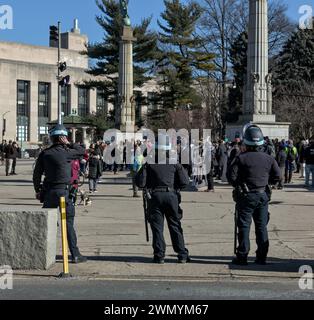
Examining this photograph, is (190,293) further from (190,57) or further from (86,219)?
(190,57)

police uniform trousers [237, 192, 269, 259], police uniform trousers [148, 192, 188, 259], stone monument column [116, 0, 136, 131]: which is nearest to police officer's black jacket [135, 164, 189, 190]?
police uniform trousers [148, 192, 188, 259]

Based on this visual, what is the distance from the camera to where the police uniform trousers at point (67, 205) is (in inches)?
361

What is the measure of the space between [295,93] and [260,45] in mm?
25322

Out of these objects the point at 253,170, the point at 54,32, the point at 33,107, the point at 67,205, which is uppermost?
the point at 33,107

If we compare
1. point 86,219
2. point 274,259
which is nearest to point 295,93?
point 86,219

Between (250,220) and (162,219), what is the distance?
1.30 m

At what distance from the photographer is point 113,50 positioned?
53.7 m

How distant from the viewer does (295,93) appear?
50688mm

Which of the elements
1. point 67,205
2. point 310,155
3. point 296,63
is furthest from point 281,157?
point 296,63

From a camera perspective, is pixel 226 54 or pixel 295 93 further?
pixel 226 54

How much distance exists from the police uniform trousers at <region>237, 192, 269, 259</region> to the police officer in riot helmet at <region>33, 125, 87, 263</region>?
239 centimetres

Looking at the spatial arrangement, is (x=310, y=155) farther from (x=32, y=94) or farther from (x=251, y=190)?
(x=32, y=94)

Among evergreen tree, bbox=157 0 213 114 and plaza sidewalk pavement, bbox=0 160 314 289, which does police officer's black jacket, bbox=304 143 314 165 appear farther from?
evergreen tree, bbox=157 0 213 114
